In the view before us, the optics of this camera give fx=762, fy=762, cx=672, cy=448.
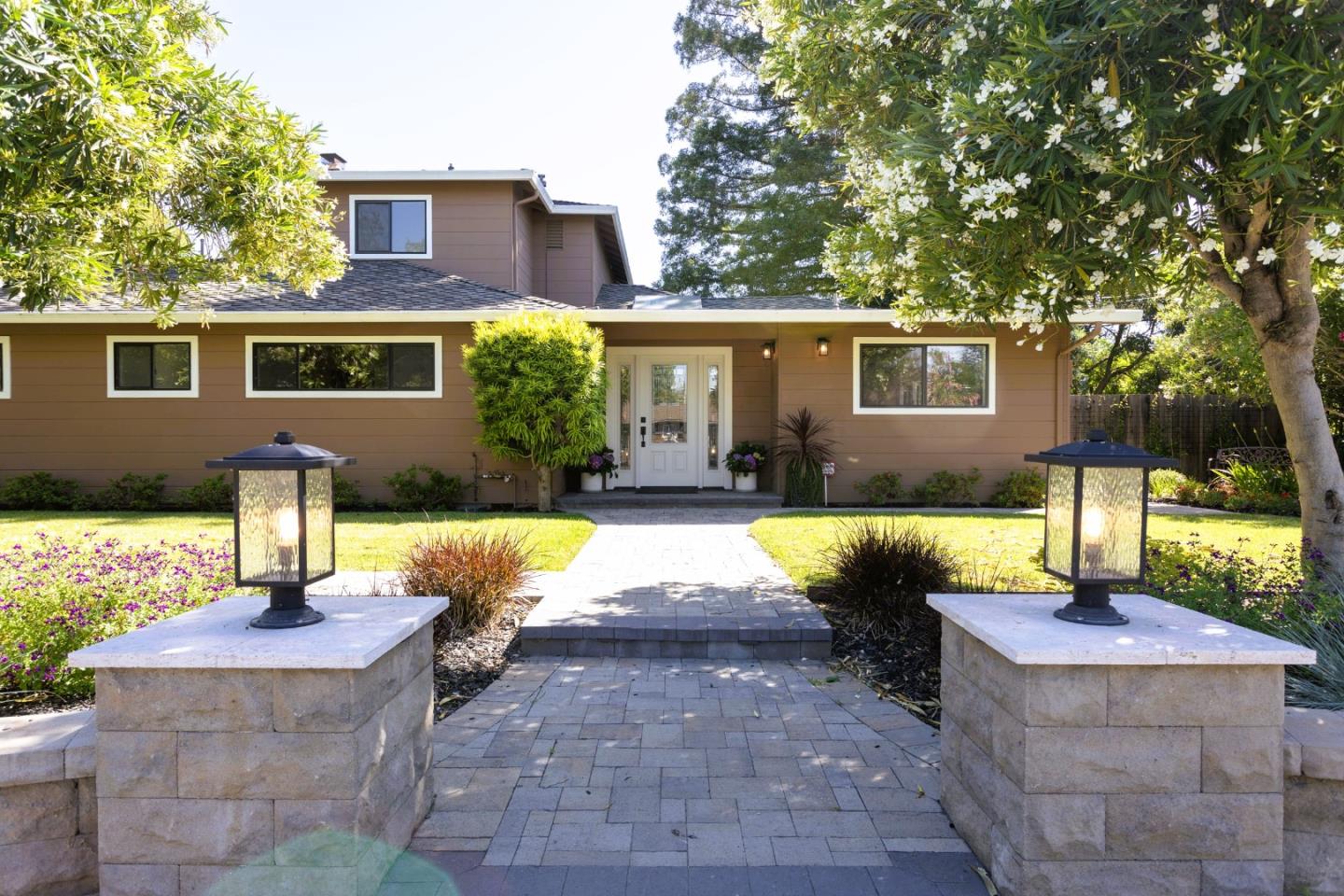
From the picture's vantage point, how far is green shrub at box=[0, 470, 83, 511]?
35.0ft

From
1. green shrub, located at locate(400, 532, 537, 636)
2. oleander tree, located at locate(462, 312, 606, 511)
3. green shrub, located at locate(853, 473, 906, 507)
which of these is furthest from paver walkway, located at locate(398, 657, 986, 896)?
green shrub, located at locate(853, 473, 906, 507)

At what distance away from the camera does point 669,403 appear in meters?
12.6

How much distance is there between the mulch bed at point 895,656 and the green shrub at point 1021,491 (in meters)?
7.13

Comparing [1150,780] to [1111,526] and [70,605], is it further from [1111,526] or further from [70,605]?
[70,605]

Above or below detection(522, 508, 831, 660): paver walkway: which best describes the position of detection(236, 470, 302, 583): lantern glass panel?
above

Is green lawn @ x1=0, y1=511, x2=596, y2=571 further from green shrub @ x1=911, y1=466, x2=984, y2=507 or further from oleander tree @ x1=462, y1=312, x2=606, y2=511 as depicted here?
green shrub @ x1=911, y1=466, x2=984, y2=507

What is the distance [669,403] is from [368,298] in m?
4.85

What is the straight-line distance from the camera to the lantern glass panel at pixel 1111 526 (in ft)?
7.65

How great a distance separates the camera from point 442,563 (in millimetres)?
4879

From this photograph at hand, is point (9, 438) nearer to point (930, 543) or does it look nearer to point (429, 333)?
point (429, 333)

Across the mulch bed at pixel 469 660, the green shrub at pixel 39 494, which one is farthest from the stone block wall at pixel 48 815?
the green shrub at pixel 39 494

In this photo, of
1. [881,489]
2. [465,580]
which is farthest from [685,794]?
[881,489]

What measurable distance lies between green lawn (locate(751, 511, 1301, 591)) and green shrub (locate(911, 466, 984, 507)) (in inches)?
39.4

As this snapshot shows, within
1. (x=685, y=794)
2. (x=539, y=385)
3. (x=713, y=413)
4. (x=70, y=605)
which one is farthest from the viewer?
(x=713, y=413)
